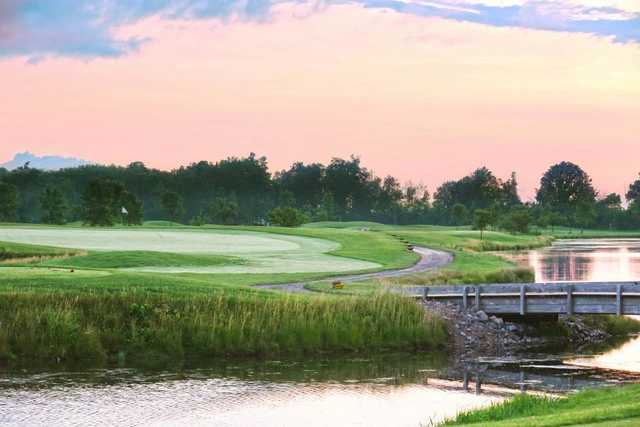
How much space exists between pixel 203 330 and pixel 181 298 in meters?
1.86

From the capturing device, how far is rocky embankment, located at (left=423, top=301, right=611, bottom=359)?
39.4 metres

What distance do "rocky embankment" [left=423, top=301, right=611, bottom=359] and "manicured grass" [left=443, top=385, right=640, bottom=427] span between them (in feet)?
39.4

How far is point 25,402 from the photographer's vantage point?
2700cm

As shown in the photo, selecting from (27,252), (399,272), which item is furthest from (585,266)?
(27,252)

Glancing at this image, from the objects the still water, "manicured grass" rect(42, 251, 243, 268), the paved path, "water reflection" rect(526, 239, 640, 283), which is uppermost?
"manicured grass" rect(42, 251, 243, 268)

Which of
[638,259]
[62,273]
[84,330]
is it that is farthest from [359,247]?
[84,330]

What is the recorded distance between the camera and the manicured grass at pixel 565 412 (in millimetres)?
18625

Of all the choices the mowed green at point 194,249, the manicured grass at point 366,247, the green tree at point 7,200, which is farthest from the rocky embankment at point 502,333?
the green tree at point 7,200

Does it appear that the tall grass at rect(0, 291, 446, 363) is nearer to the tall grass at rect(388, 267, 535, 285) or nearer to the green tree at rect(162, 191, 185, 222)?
the tall grass at rect(388, 267, 535, 285)

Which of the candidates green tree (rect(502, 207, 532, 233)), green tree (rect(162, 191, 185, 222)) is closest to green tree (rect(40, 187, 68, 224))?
green tree (rect(162, 191, 185, 222))

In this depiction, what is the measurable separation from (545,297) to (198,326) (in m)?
14.9

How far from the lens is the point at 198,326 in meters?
35.9

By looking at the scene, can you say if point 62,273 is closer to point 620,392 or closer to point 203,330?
point 203,330

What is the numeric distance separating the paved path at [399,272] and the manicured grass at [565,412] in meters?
21.1
